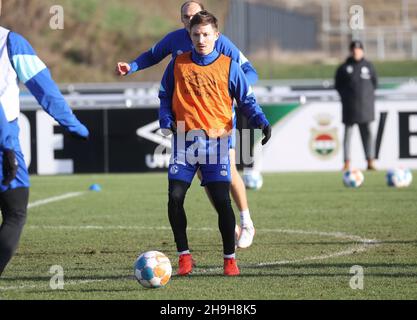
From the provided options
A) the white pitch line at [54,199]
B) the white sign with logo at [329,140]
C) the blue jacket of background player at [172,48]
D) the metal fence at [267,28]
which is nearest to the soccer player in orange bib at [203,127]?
the blue jacket of background player at [172,48]

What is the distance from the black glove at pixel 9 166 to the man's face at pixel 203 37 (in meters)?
2.08

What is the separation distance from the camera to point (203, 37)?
8.23 metres

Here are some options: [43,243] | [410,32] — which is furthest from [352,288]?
[410,32]

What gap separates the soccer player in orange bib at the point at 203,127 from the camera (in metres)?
8.35

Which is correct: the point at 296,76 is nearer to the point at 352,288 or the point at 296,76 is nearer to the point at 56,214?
the point at 56,214

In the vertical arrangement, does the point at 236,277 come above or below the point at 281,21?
below

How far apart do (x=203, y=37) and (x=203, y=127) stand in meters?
0.66

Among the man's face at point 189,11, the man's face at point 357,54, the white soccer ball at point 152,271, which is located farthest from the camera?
the man's face at point 357,54

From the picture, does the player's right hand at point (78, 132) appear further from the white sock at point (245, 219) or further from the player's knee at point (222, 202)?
the white sock at point (245, 219)

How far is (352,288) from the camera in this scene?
749cm

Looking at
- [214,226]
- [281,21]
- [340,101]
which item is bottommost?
[214,226]

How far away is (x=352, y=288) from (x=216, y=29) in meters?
2.17

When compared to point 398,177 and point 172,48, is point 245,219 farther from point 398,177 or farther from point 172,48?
point 398,177

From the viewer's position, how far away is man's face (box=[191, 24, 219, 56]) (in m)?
8.21
